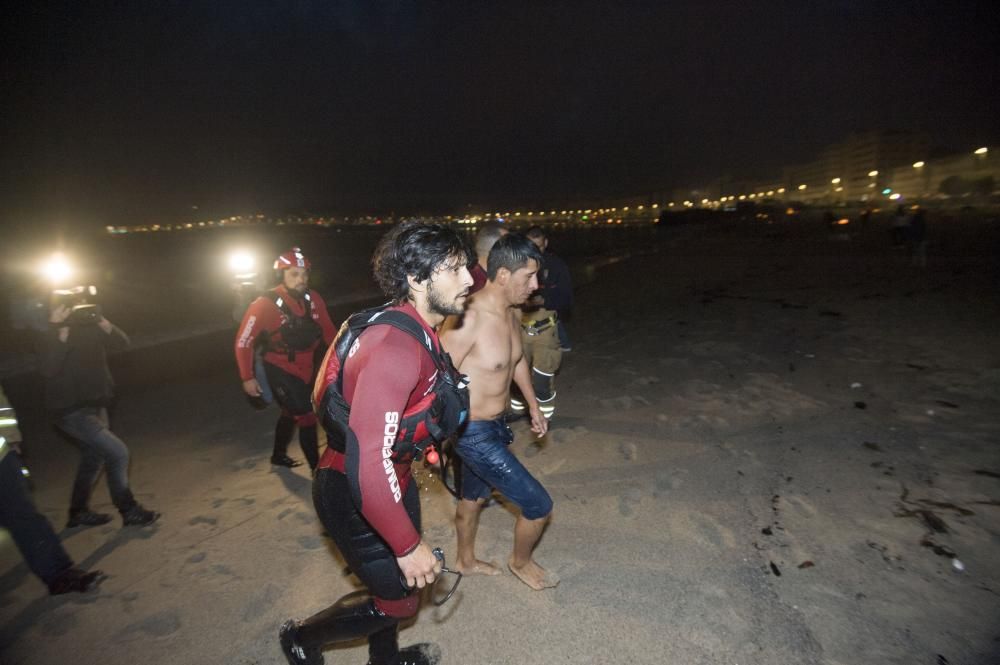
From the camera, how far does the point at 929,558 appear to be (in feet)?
10.4

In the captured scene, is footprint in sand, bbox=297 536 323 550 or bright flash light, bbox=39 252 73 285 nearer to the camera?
bright flash light, bbox=39 252 73 285

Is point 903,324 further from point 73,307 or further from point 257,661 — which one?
point 73,307

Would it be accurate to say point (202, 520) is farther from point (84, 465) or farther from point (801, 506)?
point (801, 506)

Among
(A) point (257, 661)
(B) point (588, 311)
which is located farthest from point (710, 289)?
(A) point (257, 661)

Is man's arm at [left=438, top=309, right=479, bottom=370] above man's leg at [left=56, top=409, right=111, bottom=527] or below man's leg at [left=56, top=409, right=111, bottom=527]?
above

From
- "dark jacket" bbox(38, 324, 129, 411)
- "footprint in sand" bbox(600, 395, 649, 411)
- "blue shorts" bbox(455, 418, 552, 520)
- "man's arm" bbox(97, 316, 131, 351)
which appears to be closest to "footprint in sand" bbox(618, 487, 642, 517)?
"blue shorts" bbox(455, 418, 552, 520)

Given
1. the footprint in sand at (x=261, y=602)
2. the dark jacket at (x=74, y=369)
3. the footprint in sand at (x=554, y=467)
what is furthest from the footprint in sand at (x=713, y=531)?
the dark jacket at (x=74, y=369)

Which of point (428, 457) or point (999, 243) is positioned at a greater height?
point (428, 457)

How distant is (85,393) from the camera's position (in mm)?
3689

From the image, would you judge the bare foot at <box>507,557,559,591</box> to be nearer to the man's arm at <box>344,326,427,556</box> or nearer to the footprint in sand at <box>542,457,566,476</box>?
the footprint in sand at <box>542,457,566,476</box>

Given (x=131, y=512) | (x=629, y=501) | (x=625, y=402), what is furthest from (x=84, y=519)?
(x=625, y=402)

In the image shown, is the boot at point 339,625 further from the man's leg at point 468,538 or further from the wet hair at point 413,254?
the wet hair at point 413,254

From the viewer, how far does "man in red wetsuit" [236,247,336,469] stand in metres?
4.16

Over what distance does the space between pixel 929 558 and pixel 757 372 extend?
415cm
